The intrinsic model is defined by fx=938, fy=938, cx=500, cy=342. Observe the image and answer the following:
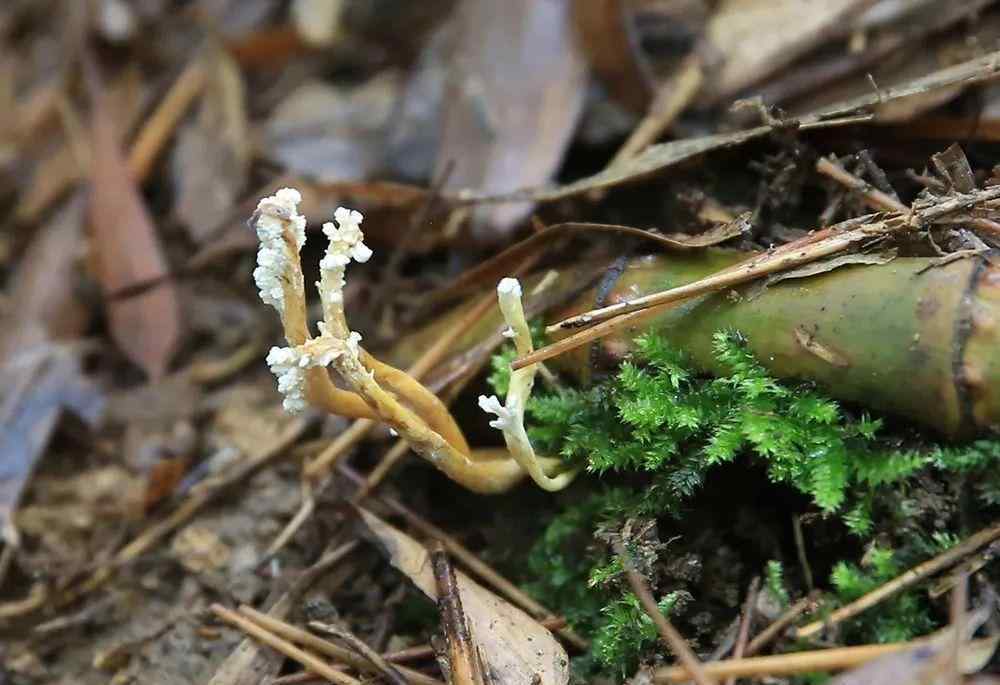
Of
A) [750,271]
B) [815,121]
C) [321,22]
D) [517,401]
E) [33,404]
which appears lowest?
[33,404]

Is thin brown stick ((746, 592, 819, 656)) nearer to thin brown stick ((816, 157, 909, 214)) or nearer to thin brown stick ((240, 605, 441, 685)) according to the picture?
thin brown stick ((240, 605, 441, 685))

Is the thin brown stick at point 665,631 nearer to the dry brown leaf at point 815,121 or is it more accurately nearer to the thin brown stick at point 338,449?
the thin brown stick at point 338,449

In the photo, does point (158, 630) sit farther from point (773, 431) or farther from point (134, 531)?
point (773, 431)

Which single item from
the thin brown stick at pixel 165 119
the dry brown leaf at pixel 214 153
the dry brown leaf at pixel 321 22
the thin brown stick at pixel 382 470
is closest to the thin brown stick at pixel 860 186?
the thin brown stick at pixel 382 470

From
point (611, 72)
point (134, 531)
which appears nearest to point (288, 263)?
point (134, 531)

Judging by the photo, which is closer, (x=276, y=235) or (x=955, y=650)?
(x=955, y=650)

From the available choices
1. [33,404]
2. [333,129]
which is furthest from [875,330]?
[33,404]

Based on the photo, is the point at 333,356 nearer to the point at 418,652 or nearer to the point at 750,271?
the point at 418,652

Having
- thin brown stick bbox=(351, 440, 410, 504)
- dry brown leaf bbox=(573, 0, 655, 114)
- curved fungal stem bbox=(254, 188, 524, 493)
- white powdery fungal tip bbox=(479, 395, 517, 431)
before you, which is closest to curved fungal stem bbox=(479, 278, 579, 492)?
white powdery fungal tip bbox=(479, 395, 517, 431)
